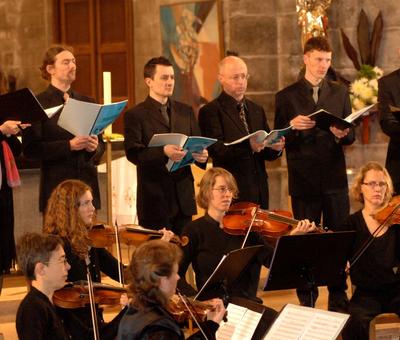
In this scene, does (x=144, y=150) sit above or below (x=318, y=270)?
above

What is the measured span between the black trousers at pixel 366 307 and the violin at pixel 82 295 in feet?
4.60

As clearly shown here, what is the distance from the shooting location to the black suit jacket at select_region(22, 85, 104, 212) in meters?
5.69

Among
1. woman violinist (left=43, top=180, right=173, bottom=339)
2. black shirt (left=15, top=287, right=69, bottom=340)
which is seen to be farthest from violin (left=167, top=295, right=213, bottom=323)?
woman violinist (left=43, top=180, right=173, bottom=339)

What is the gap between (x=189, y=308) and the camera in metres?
4.23

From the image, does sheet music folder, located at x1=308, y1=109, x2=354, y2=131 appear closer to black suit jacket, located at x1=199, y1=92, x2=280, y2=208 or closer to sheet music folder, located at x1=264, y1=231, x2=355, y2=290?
black suit jacket, located at x1=199, y1=92, x2=280, y2=208

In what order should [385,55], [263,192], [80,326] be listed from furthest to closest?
1. [385,55]
2. [263,192]
3. [80,326]

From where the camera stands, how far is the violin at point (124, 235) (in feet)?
17.1

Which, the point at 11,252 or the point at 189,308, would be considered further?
the point at 11,252

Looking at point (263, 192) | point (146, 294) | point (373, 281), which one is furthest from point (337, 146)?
point (146, 294)

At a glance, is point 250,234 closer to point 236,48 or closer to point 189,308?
point 189,308

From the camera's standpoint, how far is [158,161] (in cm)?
580

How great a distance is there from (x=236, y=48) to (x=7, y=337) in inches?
167

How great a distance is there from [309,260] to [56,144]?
1611mm

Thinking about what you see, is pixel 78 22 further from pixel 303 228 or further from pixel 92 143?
pixel 303 228
